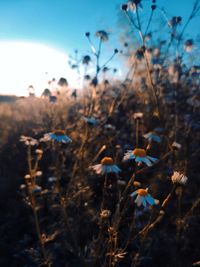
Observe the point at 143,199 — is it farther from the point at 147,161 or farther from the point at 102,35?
the point at 102,35

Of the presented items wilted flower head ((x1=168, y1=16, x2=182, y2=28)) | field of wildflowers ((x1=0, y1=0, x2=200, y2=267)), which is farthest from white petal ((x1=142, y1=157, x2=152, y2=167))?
wilted flower head ((x1=168, y1=16, x2=182, y2=28))

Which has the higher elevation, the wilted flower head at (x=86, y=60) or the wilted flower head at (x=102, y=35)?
the wilted flower head at (x=102, y=35)

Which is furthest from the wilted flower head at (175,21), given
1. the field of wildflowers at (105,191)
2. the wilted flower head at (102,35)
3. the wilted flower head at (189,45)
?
the wilted flower head at (189,45)

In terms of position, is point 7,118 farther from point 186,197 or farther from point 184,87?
point 186,197

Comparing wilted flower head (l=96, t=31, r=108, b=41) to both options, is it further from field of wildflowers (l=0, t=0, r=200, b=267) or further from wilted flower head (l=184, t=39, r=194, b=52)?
wilted flower head (l=184, t=39, r=194, b=52)

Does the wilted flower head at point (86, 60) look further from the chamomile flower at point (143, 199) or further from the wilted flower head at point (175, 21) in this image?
the chamomile flower at point (143, 199)

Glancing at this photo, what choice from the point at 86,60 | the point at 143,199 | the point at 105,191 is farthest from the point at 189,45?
the point at 143,199

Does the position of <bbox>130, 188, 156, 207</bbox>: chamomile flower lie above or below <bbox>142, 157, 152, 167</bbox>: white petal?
below

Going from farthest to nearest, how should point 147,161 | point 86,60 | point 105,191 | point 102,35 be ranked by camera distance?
1. point 86,60
2. point 102,35
3. point 105,191
4. point 147,161

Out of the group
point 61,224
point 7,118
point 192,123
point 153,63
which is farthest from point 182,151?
point 7,118
